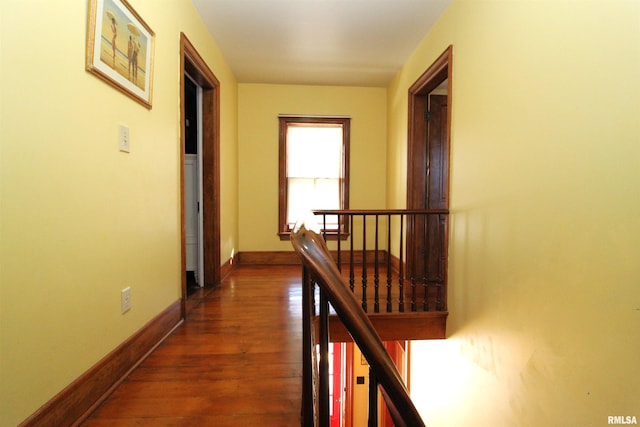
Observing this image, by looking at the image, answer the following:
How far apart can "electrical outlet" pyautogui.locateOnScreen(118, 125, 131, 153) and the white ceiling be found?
1.57 meters

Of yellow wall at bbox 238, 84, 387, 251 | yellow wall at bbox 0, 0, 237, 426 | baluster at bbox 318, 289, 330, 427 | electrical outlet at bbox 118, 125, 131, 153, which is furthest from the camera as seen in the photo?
yellow wall at bbox 238, 84, 387, 251

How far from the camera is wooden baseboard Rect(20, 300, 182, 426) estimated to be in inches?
43.9

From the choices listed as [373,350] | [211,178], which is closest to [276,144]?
[211,178]

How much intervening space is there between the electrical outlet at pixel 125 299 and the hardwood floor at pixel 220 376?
1.22 feet

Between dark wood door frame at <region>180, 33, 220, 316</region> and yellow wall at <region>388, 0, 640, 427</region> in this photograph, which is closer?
yellow wall at <region>388, 0, 640, 427</region>

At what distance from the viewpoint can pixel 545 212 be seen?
145 cm

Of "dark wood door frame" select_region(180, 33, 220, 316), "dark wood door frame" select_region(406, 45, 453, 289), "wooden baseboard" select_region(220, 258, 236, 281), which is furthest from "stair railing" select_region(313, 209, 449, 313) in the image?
"wooden baseboard" select_region(220, 258, 236, 281)

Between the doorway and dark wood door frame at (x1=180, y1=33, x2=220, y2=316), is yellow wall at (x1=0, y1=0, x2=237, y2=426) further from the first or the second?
the doorway

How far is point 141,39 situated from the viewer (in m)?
1.67

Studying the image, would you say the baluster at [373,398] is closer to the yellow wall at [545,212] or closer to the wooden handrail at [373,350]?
the wooden handrail at [373,350]

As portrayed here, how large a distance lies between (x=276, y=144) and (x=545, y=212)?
350 cm

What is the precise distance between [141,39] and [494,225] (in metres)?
2.37

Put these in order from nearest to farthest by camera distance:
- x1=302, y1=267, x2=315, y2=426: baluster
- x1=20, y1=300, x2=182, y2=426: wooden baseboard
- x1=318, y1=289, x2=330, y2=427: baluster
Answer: x1=318, y1=289, x2=330, y2=427: baluster → x1=302, y1=267, x2=315, y2=426: baluster → x1=20, y1=300, x2=182, y2=426: wooden baseboard

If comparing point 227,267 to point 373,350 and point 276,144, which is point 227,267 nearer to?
point 276,144
